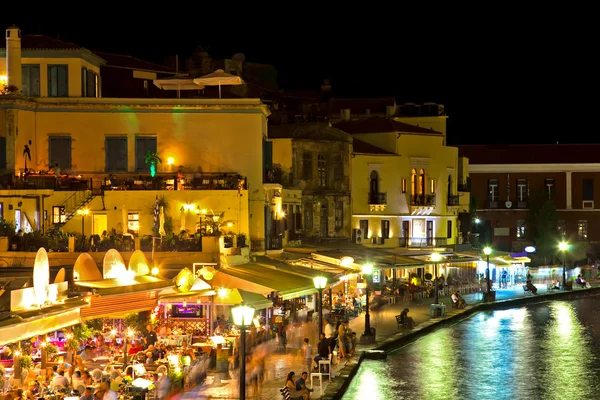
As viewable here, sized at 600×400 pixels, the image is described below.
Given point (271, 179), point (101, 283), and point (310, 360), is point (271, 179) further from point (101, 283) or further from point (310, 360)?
point (101, 283)

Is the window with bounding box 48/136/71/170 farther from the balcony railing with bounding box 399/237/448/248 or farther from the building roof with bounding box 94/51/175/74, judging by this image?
the balcony railing with bounding box 399/237/448/248

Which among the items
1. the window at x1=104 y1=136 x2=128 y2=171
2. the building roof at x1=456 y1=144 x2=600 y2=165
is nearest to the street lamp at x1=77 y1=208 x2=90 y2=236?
the window at x1=104 y1=136 x2=128 y2=171

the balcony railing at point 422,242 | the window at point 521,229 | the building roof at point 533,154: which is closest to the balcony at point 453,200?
the balcony railing at point 422,242

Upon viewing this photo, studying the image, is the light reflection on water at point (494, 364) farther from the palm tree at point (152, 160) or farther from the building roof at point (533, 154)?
the building roof at point (533, 154)

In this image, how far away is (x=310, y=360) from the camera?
27.8 metres

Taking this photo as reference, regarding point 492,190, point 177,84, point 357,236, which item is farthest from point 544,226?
point 177,84

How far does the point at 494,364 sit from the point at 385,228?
26646 mm

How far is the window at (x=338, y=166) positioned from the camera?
53.2 metres

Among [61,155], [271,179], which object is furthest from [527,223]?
[61,155]

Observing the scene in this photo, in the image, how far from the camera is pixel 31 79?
3888cm

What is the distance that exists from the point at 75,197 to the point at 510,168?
45443 millimetres

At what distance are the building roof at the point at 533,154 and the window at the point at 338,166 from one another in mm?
25415

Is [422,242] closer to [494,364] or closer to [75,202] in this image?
[75,202]

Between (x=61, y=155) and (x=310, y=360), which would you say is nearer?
(x=310, y=360)
